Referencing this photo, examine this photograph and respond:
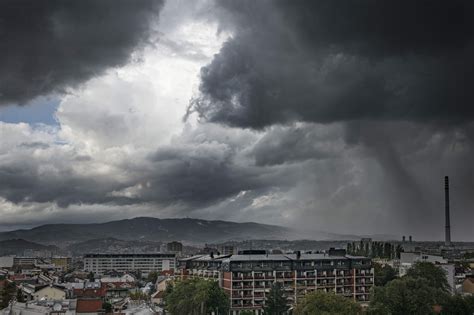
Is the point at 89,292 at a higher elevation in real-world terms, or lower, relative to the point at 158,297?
higher

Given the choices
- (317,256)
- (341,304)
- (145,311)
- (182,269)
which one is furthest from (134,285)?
(341,304)

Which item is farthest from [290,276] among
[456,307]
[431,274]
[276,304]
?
[456,307]

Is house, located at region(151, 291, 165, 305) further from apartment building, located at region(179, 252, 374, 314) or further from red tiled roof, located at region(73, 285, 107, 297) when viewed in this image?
apartment building, located at region(179, 252, 374, 314)

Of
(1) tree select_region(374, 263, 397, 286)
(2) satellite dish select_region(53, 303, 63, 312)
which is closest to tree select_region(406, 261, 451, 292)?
(1) tree select_region(374, 263, 397, 286)

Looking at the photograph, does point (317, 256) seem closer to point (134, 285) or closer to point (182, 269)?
point (182, 269)

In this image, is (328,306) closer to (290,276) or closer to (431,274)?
(290,276)

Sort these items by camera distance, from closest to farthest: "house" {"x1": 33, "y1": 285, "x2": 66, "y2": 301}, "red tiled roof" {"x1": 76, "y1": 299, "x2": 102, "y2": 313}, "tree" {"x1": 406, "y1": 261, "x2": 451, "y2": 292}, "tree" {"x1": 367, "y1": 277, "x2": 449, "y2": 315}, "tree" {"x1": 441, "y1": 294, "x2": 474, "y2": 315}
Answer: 1. "tree" {"x1": 367, "y1": 277, "x2": 449, "y2": 315}
2. "tree" {"x1": 441, "y1": 294, "x2": 474, "y2": 315}
3. "red tiled roof" {"x1": 76, "y1": 299, "x2": 102, "y2": 313}
4. "tree" {"x1": 406, "y1": 261, "x2": 451, "y2": 292}
5. "house" {"x1": 33, "y1": 285, "x2": 66, "y2": 301}

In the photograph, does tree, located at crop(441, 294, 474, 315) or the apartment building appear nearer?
tree, located at crop(441, 294, 474, 315)
